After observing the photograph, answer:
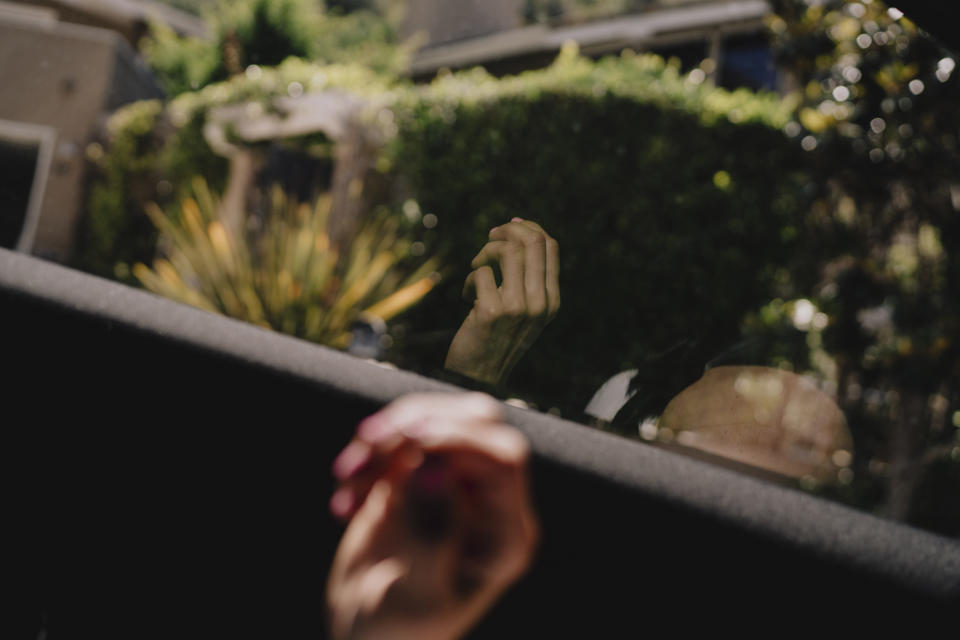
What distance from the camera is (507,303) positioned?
0.95 metres

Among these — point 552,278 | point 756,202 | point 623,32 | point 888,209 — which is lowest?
point 623,32

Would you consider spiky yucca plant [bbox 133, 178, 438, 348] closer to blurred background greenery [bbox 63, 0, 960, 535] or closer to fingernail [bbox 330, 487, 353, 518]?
blurred background greenery [bbox 63, 0, 960, 535]

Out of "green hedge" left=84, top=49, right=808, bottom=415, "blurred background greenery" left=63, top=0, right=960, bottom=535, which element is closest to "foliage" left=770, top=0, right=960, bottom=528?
"blurred background greenery" left=63, top=0, right=960, bottom=535

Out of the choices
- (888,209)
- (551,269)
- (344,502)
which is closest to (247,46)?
(888,209)

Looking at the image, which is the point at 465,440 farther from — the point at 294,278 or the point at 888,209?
the point at 888,209

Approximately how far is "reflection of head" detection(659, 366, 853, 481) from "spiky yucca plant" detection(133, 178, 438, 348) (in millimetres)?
2274

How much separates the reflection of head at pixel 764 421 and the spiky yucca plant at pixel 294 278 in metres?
2.27

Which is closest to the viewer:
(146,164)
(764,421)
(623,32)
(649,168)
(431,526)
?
(431,526)

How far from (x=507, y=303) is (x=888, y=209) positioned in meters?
4.65

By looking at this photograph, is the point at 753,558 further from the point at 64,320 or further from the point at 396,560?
the point at 64,320

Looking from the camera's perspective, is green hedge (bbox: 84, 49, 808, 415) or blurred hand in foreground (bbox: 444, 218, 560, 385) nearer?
blurred hand in foreground (bbox: 444, 218, 560, 385)

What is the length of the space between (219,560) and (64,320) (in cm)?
39

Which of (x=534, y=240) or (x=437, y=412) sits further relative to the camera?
(x=534, y=240)

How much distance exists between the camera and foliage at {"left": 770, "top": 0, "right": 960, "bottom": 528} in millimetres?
4000
